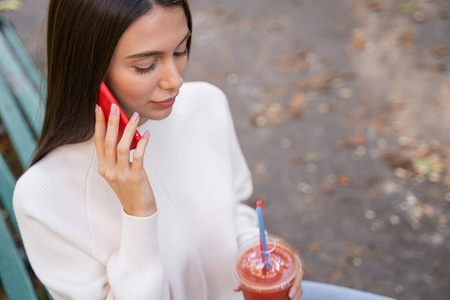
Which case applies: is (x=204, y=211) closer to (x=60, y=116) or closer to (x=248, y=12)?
(x=60, y=116)

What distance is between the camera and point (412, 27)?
17.8ft

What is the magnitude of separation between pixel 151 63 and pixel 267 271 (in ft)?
2.81

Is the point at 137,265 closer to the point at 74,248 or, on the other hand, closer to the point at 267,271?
the point at 74,248

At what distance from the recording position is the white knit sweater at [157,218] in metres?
1.80

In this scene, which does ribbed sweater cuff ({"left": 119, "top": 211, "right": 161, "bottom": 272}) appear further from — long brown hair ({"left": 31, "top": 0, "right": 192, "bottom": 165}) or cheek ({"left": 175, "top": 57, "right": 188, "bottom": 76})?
cheek ({"left": 175, "top": 57, "right": 188, "bottom": 76})

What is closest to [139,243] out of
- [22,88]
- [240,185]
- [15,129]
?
[240,185]

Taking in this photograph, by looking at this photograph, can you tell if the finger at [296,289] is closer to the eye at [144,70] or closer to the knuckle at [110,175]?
the knuckle at [110,175]

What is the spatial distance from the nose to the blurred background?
0.76 metres

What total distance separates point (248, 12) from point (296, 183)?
2.73 m

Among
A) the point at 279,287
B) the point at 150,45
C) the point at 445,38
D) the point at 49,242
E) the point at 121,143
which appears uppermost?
the point at 150,45

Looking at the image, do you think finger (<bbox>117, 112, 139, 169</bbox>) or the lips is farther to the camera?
the lips

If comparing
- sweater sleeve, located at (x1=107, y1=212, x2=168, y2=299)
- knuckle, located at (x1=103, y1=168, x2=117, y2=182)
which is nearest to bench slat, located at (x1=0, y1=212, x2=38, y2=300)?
sweater sleeve, located at (x1=107, y1=212, x2=168, y2=299)

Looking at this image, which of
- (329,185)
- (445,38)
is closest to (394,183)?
(329,185)

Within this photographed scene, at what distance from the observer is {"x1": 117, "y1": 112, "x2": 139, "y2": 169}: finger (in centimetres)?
166
